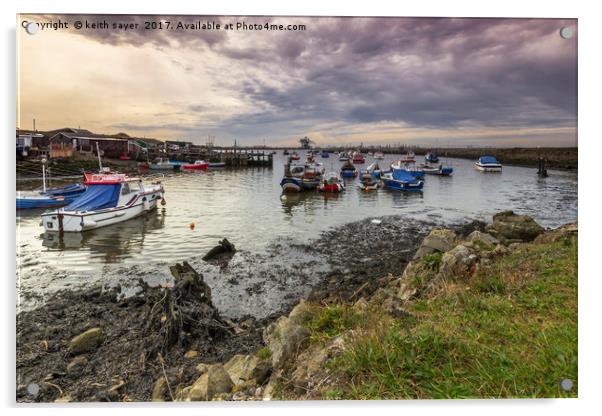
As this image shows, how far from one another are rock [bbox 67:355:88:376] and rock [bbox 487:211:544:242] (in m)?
7.49

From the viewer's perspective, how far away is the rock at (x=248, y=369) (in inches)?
135

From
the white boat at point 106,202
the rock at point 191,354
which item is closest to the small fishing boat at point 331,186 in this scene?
the white boat at point 106,202

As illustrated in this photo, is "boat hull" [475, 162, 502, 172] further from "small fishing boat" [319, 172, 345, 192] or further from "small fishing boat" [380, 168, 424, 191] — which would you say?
"small fishing boat" [319, 172, 345, 192]

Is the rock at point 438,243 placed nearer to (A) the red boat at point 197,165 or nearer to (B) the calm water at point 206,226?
(B) the calm water at point 206,226

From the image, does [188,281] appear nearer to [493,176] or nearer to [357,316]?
[357,316]

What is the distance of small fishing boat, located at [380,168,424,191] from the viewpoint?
14.6m

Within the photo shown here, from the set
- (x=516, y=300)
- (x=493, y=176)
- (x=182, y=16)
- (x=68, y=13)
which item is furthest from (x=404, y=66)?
(x=493, y=176)

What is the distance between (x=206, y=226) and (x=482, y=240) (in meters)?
5.39

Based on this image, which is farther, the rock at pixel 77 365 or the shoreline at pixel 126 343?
the rock at pixel 77 365

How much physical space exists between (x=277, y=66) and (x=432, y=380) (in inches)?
165

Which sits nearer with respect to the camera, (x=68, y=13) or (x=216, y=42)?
(x=68, y=13)

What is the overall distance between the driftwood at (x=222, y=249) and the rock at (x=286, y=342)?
289 cm

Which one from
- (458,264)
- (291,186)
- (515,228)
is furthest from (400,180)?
(458,264)
